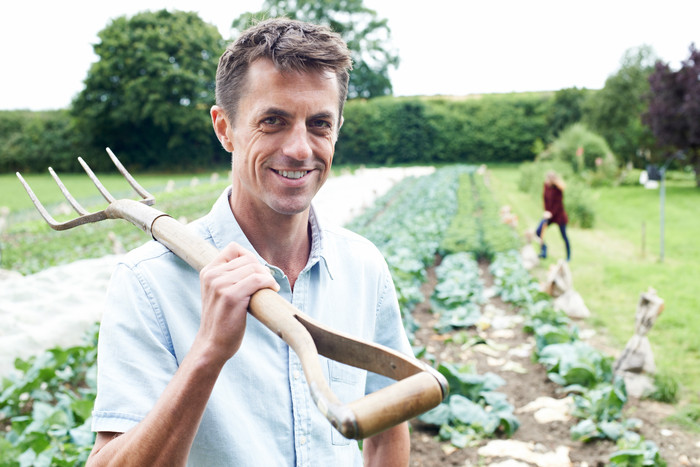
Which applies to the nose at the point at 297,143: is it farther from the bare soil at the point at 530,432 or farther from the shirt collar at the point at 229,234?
the bare soil at the point at 530,432

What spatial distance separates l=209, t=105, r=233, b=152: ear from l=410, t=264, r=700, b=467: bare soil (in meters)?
3.06

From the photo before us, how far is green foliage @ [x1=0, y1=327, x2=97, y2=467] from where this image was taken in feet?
10.9

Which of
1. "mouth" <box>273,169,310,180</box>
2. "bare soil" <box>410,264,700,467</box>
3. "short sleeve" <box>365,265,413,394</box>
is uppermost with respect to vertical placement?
"mouth" <box>273,169,310,180</box>

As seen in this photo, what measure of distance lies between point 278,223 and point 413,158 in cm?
4115

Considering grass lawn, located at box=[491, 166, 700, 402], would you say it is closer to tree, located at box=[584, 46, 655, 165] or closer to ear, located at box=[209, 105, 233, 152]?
ear, located at box=[209, 105, 233, 152]

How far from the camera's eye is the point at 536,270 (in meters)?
10.1

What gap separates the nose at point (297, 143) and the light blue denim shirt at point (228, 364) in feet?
0.95

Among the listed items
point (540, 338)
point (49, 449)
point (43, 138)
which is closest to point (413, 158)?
point (43, 138)

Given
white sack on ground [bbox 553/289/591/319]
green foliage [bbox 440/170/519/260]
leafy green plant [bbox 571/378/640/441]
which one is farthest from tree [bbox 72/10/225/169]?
leafy green plant [bbox 571/378/640/441]

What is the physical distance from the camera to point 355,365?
43.9 inches

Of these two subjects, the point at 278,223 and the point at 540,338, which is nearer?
the point at 278,223

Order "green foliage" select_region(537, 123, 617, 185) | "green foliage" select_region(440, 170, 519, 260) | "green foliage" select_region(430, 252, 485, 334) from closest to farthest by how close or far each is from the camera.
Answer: "green foliage" select_region(430, 252, 485, 334) < "green foliage" select_region(440, 170, 519, 260) < "green foliage" select_region(537, 123, 617, 185)

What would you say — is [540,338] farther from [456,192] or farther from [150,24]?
[150,24]

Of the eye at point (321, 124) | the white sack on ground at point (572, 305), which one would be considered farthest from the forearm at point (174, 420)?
the white sack on ground at point (572, 305)
